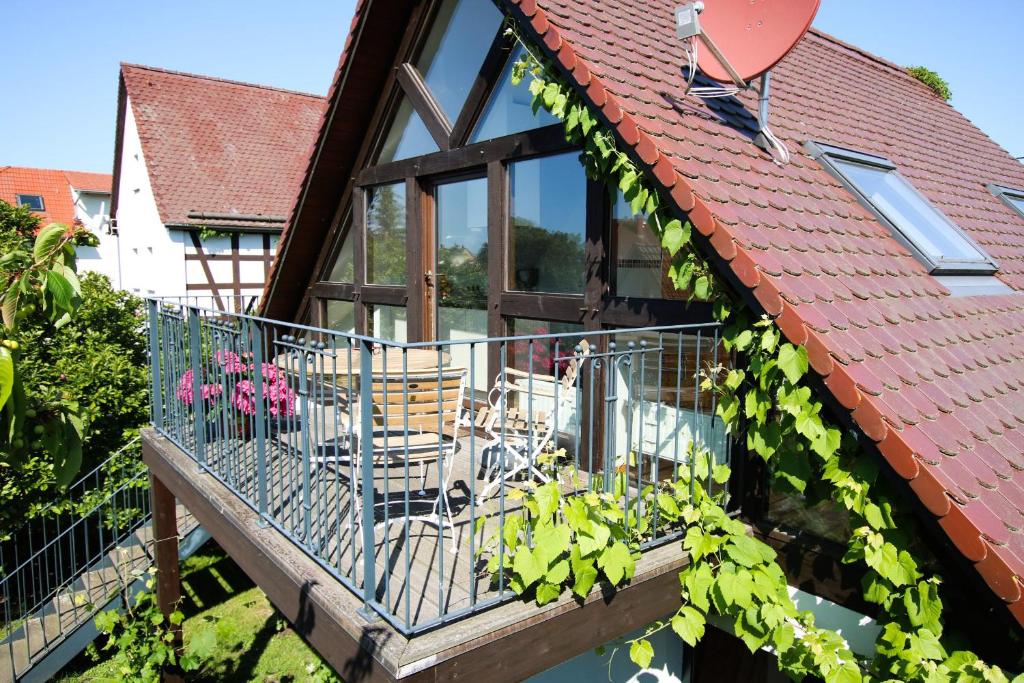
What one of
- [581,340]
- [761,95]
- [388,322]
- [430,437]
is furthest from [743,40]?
[388,322]

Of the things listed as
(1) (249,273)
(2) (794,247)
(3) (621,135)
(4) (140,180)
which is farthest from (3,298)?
(4) (140,180)

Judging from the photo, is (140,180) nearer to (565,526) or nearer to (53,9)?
(53,9)

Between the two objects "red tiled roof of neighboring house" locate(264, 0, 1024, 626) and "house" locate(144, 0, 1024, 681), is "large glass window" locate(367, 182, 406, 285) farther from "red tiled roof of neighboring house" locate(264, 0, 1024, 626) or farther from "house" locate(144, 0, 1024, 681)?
"red tiled roof of neighboring house" locate(264, 0, 1024, 626)

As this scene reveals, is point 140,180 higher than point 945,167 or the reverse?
higher

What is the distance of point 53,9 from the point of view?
35.3 ft

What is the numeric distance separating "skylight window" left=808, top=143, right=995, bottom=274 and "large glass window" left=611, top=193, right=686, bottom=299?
1.26 meters

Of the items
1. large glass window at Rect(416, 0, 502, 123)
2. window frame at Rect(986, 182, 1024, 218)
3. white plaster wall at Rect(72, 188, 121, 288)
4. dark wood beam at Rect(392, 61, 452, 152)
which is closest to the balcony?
dark wood beam at Rect(392, 61, 452, 152)

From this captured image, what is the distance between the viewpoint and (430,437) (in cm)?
361

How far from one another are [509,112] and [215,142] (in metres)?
14.9

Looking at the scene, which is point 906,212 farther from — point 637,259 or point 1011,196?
point 1011,196

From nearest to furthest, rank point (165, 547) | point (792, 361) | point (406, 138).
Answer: point (792, 361) → point (165, 547) → point (406, 138)

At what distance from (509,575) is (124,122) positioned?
63.4 feet

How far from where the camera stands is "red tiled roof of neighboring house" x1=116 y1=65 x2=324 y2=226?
16.1m

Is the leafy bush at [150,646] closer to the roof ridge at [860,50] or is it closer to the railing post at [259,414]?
the railing post at [259,414]
